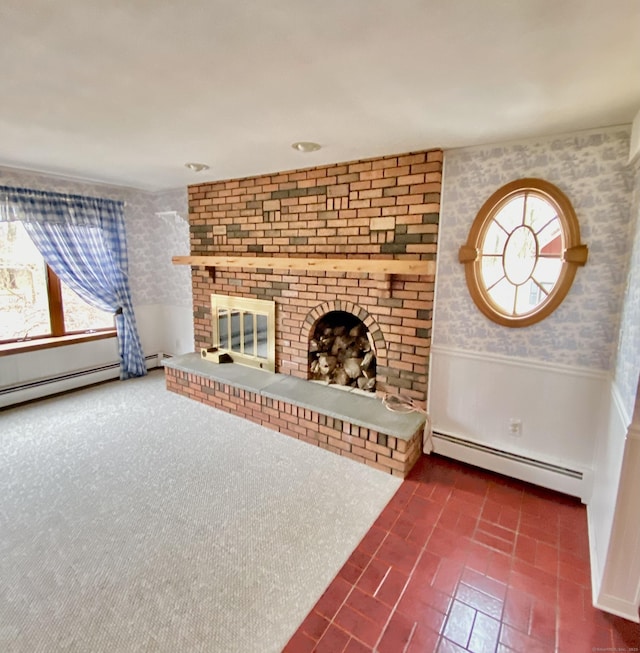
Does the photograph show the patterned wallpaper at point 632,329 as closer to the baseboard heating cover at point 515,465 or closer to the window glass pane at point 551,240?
the window glass pane at point 551,240

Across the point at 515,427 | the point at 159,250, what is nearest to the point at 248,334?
the point at 159,250

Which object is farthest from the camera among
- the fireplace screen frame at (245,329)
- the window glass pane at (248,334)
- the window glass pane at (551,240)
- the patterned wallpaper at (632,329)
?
the window glass pane at (248,334)

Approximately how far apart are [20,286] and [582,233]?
4.74 m

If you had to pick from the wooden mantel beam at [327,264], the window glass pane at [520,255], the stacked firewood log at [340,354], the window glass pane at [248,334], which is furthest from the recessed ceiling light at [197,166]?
the window glass pane at [520,255]

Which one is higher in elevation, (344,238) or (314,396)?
(344,238)

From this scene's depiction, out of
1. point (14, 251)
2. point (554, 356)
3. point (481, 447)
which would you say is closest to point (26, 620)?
point (481, 447)

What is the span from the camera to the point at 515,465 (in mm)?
2469

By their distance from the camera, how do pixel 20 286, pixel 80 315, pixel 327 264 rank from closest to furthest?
pixel 327 264, pixel 20 286, pixel 80 315

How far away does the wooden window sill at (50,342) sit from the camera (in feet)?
11.3

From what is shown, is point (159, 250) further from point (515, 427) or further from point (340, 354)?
point (515, 427)

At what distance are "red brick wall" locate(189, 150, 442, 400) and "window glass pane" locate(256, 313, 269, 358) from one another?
195 mm

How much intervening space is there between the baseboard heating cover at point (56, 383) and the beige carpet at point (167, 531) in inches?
15.6

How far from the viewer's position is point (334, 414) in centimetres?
267

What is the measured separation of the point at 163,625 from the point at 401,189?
2776 millimetres
